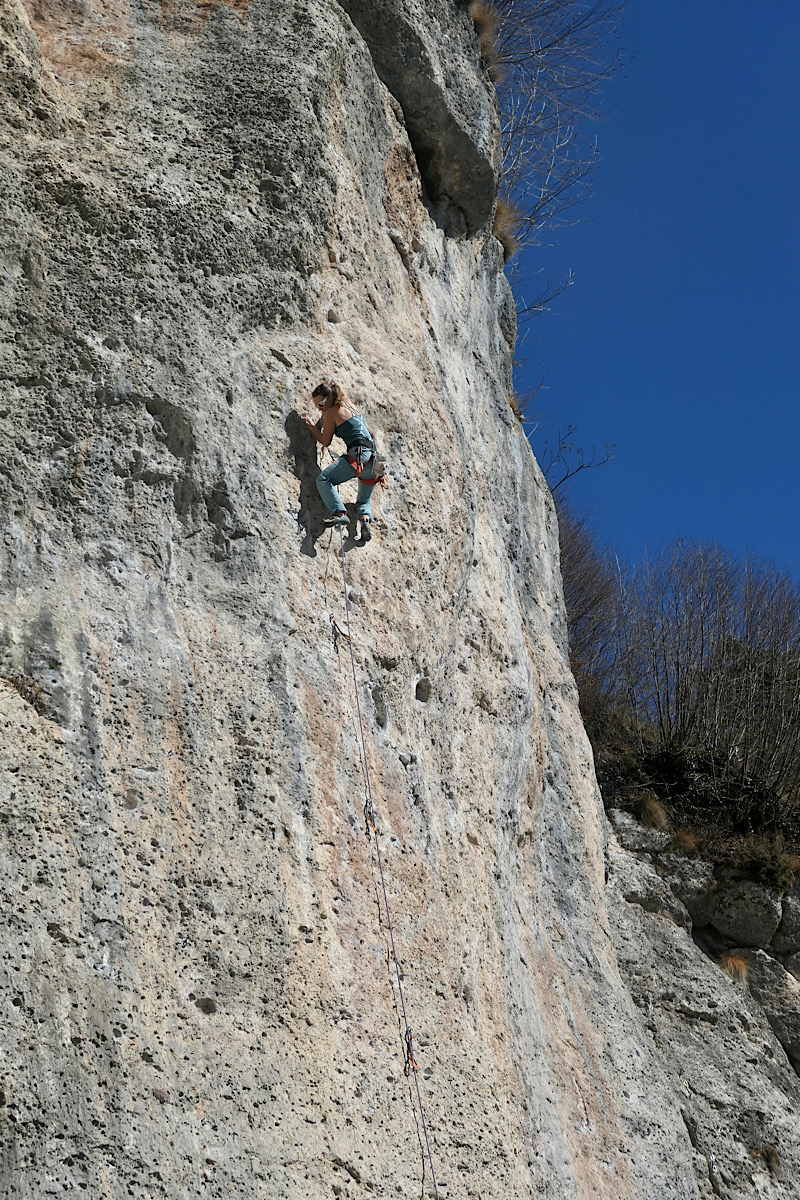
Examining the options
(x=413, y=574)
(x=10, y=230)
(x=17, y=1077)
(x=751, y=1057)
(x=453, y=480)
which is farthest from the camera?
(x=751, y=1057)

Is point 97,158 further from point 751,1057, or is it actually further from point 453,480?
point 751,1057

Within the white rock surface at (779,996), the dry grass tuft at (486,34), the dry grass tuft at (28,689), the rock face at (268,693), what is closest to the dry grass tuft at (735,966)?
the white rock surface at (779,996)

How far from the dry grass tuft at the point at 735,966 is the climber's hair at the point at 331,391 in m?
6.60

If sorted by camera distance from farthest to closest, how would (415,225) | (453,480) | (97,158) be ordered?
1. (415,225)
2. (453,480)
3. (97,158)

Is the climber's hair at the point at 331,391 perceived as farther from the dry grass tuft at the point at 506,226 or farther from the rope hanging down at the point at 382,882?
the dry grass tuft at the point at 506,226

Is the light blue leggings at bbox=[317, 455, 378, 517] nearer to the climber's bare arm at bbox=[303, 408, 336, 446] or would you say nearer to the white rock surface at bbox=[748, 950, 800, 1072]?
the climber's bare arm at bbox=[303, 408, 336, 446]

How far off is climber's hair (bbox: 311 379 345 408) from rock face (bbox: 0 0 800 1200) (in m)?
0.20

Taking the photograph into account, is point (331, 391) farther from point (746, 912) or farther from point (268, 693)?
point (746, 912)

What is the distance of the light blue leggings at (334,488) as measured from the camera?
588 centimetres

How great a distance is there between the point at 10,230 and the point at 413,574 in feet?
9.55

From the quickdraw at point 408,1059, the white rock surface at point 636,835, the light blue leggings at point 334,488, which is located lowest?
the quickdraw at point 408,1059

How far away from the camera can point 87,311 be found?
5.66m

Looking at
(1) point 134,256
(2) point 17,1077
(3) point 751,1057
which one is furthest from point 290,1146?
(3) point 751,1057

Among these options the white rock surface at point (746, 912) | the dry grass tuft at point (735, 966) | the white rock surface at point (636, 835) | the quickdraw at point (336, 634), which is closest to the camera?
the quickdraw at point (336, 634)
